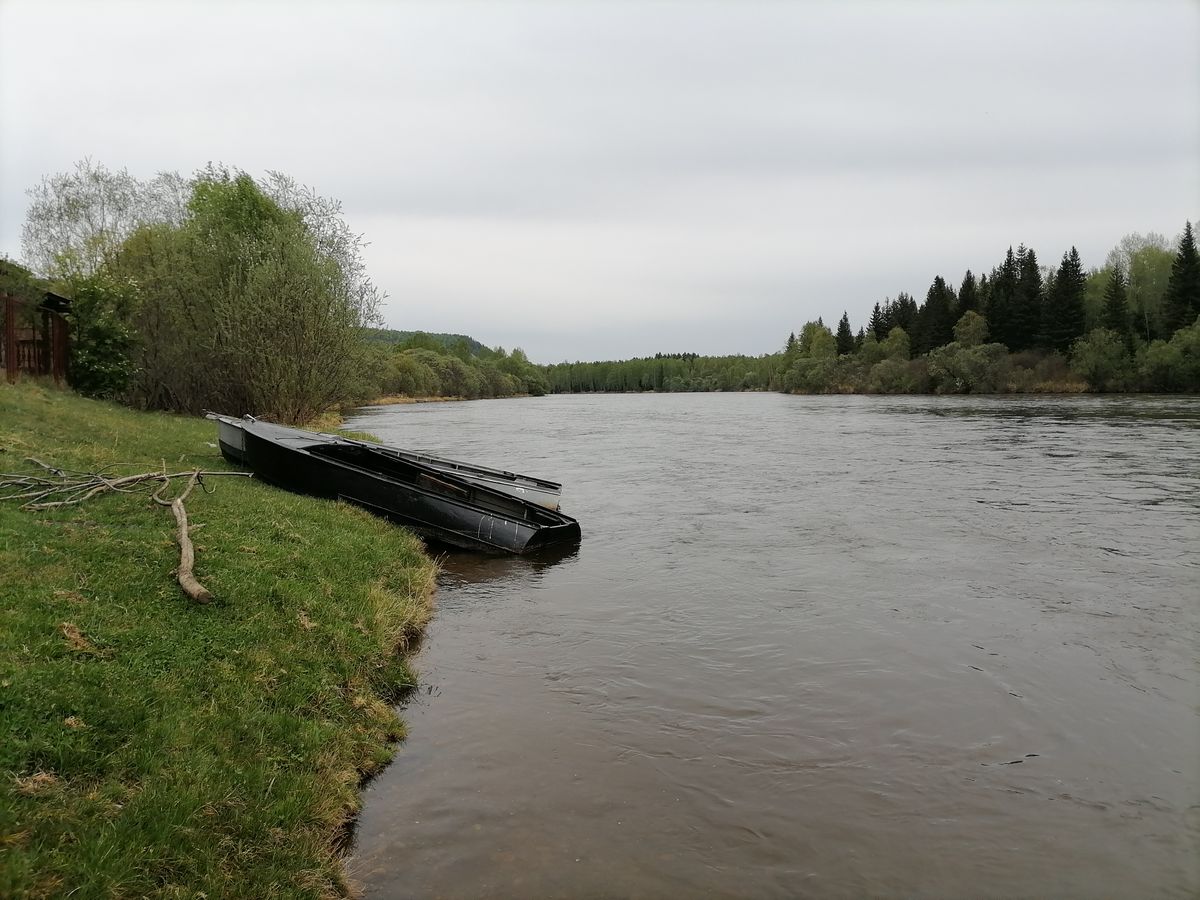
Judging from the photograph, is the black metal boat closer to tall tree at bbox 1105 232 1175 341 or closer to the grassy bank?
the grassy bank

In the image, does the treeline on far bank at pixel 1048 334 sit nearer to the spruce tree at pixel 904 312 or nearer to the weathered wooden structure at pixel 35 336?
the spruce tree at pixel 904 312

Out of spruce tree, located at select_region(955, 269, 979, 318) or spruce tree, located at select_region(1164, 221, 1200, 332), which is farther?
spruce tree, located at select_region(955, 269, 979, 318)

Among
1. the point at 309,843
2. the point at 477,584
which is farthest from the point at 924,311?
the point at 309,843

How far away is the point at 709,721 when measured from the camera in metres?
6.73

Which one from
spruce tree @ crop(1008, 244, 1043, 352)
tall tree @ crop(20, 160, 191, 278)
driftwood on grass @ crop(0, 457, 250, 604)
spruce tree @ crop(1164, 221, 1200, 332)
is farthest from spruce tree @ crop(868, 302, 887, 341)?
driftwood on grass @ crop(0, 457, 250, 604)

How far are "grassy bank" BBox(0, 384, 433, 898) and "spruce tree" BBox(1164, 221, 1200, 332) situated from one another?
262 ft

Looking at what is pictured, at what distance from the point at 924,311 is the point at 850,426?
60.4 meters

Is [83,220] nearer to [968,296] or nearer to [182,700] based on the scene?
[182,700]

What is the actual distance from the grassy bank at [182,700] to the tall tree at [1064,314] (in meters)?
81.8

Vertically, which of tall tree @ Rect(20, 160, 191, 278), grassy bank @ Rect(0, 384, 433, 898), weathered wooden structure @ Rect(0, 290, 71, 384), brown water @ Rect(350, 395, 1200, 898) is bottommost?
brown water @ Rect(350, 395, 1200, 898)

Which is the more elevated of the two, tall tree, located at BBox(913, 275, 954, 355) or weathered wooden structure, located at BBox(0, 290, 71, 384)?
tall tree, located at BBox(913, 275, 954, 355)

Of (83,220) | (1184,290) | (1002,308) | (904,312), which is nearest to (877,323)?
(904,312)

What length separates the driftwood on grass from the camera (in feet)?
22.2

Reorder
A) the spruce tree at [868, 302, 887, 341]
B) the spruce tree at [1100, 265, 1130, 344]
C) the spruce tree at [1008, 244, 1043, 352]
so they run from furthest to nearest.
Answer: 1. the spruce tree at [868, 302, 887, 341]
2. the spruce tree at [1008, 244, 1043, 352]
3. the spruce tree at [1100, 265, 1130, 344]
